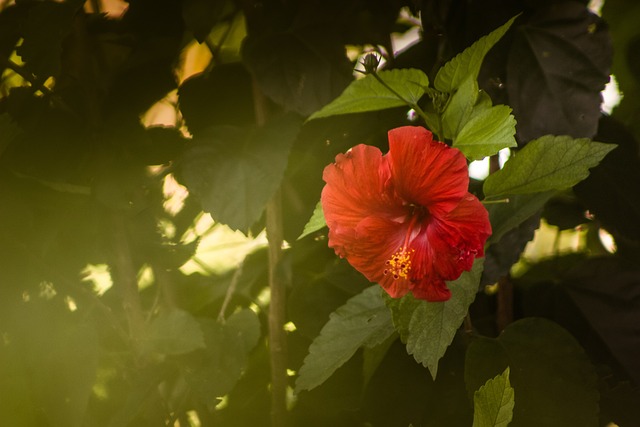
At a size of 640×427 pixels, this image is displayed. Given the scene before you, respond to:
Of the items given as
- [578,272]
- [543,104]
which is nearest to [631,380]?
[578,272]

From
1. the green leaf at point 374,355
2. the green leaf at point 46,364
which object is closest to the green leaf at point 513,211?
the green leaf at point 374,355

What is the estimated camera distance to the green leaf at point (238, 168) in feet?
1.78

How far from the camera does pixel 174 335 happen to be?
0.59 m

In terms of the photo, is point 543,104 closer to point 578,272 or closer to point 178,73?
point 578,272

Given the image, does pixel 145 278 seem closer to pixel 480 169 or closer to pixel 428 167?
pixel 480 169

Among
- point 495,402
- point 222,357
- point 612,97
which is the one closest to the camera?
point 495,402

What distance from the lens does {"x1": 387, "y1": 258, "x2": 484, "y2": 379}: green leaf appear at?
41 centimetres

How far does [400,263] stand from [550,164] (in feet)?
0.34

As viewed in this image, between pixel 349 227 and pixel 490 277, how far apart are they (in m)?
0.17

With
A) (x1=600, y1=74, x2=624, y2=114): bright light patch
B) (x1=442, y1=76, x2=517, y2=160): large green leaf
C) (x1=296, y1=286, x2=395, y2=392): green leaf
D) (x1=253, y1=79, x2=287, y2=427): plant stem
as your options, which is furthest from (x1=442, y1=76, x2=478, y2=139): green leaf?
(x1=600, y1=74, x2=624, y2=114): bright light patch

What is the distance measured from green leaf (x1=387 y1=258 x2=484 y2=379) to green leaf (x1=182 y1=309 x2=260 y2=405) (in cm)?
21

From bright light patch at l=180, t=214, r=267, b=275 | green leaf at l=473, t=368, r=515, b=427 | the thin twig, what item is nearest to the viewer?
green leaf at l=473, t=368, r=515, b=427

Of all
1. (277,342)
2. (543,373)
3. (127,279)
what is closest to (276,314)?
(277,342)

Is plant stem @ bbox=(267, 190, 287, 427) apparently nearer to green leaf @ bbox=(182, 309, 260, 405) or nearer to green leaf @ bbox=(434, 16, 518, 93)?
green leaf @ bbox=(182, 309, 260, 405)
